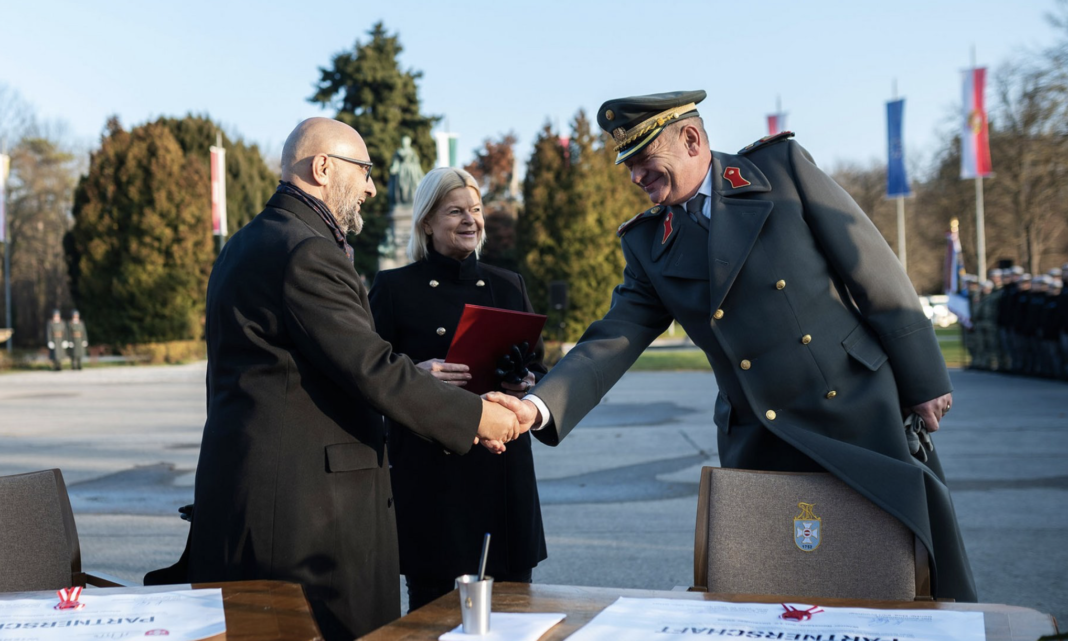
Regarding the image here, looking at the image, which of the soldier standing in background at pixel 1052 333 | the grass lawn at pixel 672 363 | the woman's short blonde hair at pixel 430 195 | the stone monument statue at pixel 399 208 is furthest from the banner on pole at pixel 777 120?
the woman's short blonde hair at pixel 430 195

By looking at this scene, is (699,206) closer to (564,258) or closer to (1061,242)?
(564,258)

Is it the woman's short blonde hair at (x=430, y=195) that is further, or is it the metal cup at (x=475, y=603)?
the woman's short blonde hair at (x=430, y=195)

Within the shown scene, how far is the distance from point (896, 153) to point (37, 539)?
2870cm

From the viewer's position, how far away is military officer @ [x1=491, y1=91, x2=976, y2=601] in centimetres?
279

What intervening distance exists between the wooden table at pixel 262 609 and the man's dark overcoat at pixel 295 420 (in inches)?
14.1

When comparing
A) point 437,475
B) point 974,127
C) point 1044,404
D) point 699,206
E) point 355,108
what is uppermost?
point 355,108

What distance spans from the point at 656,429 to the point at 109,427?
294 inches

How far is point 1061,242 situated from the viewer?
41.5 meters

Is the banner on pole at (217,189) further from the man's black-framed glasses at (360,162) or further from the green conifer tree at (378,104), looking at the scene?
the man's black-framed glasses at (360,162)

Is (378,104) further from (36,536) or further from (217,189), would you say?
(36,536)

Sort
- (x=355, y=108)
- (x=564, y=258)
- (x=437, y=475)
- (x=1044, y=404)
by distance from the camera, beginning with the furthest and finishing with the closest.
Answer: (x=355, y=108) < (x=564, y=258) < (x=1044, y=404) < (x=437, y=475)

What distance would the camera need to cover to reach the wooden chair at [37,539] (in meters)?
2.83

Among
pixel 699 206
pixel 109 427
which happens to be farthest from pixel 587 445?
pixel 699 206

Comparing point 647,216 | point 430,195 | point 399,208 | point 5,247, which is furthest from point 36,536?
point 5,247
